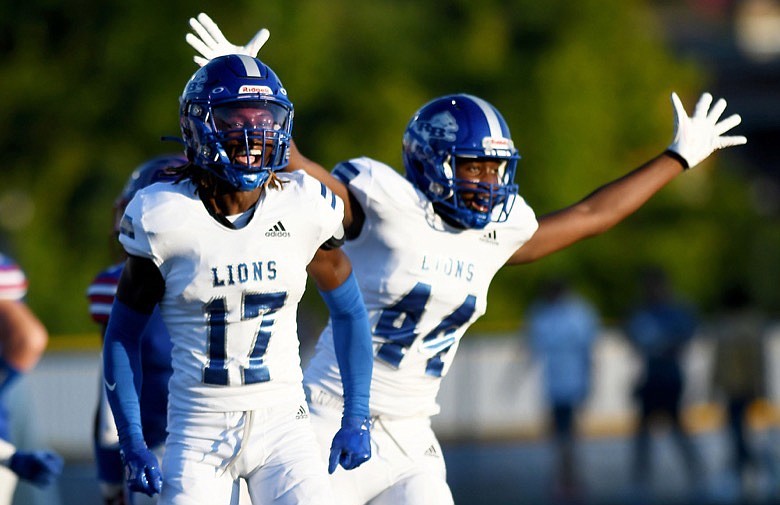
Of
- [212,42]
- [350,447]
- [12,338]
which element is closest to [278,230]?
[350,447]

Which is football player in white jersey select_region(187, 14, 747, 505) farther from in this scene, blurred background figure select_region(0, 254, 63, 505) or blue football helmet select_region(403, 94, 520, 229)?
blurred background figure select_region(0, 254, 63, 505)

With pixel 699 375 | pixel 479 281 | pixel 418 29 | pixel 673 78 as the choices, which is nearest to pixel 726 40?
pixel 673 78

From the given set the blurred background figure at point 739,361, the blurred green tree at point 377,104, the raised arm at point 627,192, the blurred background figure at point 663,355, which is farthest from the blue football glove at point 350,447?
the blurred green tree at point 377,104

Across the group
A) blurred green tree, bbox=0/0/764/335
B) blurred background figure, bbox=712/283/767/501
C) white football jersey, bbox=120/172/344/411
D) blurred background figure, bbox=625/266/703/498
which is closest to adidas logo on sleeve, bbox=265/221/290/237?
white football jersey, bbox=120/172/344/411

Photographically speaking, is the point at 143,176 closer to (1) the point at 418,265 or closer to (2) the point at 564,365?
(1) the point at 418,265

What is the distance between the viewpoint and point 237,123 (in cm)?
439

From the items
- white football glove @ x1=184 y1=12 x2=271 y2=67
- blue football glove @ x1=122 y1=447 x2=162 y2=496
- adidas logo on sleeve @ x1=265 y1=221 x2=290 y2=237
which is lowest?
blue football glove @ x1=122 y1=447 x2=162 y2=496

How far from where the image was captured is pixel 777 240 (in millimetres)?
13102

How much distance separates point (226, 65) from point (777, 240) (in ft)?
31.2

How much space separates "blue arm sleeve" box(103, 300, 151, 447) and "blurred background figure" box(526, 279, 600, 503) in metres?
8.01

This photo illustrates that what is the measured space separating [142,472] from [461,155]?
163 cm

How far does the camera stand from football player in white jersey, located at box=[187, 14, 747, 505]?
16.4ft

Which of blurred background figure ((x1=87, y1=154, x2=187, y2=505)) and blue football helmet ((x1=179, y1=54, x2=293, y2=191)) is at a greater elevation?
blue football helmet ((x1=179, y1=54, x2=293, y2=191))

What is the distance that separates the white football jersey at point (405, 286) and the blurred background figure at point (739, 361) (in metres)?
6.68
